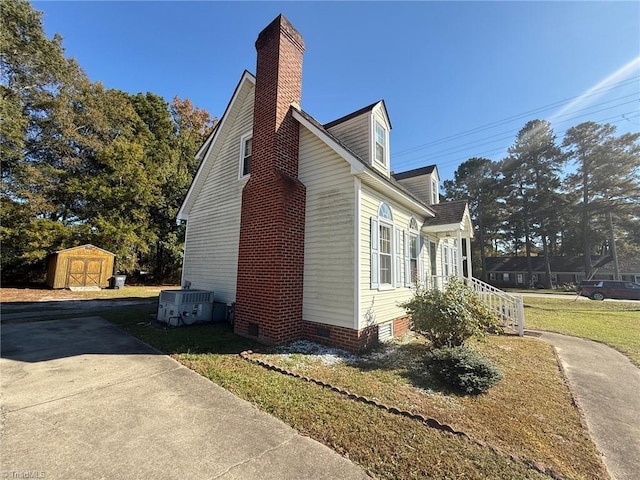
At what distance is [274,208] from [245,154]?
339 cm

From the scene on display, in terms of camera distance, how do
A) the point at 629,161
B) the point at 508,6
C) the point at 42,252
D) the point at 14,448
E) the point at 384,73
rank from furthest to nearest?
1. the point at 629,161
2. the point at 42,252
3. the point at 384,73
4. the point at 508,6
5. the point at 14,448

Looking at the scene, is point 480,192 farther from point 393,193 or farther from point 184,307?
point 184,307

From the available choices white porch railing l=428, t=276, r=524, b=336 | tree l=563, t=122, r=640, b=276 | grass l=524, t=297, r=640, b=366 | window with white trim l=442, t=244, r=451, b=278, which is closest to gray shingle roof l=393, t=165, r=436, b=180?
window with white trim l=442, t=244, r=451, b=278

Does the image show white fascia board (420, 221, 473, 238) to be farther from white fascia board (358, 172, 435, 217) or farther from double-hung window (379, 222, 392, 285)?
double-hung window (379, 222, 392, 285)

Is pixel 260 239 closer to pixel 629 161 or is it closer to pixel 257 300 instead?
pixel 257 300

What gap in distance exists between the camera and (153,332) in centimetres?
758

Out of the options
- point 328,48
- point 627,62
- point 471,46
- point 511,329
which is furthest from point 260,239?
point 627,62

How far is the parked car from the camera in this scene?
75.1 ft

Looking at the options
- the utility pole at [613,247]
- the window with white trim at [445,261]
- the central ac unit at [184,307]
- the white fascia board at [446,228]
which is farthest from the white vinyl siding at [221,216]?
the utility pole at [613,247]

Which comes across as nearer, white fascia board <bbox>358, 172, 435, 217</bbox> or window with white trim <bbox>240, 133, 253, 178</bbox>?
white fascia board <bbox>358, 172, 435, 217</bbox>

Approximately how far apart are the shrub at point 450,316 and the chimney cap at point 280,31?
8000 mm

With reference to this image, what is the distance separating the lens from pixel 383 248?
7.91m

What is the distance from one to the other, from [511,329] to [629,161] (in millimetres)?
38485

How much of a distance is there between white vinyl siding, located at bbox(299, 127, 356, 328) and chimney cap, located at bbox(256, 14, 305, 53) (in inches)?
114
